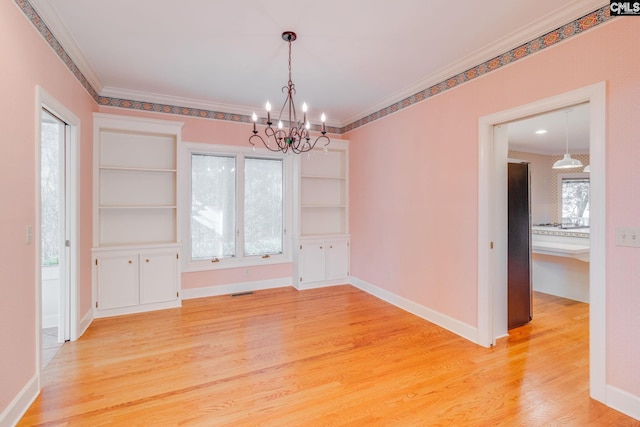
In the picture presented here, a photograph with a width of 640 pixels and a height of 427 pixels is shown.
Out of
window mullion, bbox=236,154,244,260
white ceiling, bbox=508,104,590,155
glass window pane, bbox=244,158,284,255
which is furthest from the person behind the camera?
glass window pane, bbox=244,158,284,255

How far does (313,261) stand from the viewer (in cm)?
486

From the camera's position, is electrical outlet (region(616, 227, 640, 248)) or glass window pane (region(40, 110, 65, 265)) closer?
electrical outlet (region(616, 227, 640, 248))

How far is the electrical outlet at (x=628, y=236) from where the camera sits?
1.92 metres

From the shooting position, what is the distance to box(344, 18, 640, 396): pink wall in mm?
1966

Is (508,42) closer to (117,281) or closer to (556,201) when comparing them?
(117,281)

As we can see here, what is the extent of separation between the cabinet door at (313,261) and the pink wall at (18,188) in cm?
317

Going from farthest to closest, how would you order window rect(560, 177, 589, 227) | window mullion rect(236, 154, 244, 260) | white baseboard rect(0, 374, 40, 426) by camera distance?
1. window rect(560, 177, 589, 227)
2. window mullion rect(236, 154, 244, 260)
3. white baseboard rect(0, 374, 40, 426)

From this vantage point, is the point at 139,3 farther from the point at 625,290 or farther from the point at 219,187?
the point at 625,290

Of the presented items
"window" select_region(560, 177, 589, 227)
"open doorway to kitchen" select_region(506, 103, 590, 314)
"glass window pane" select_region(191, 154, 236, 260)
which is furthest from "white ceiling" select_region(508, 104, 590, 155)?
"glass window pane" select_region(191, 154, 236, 260)

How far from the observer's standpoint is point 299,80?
3463 millimetres

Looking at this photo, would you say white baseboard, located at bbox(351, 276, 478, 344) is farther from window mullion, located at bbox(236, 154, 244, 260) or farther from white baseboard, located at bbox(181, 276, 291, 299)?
window mullion, located at bbox(236, 154, 244, 260)

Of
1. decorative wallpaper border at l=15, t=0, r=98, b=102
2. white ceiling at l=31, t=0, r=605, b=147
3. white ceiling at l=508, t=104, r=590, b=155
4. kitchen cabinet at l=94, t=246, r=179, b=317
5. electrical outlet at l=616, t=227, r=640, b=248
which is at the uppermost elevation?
white ceiling at l=31, t=0, r=605, b=147

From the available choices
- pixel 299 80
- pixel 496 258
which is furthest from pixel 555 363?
pixel 299 80

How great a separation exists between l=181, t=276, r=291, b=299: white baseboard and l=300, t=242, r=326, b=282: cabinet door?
39 cm
